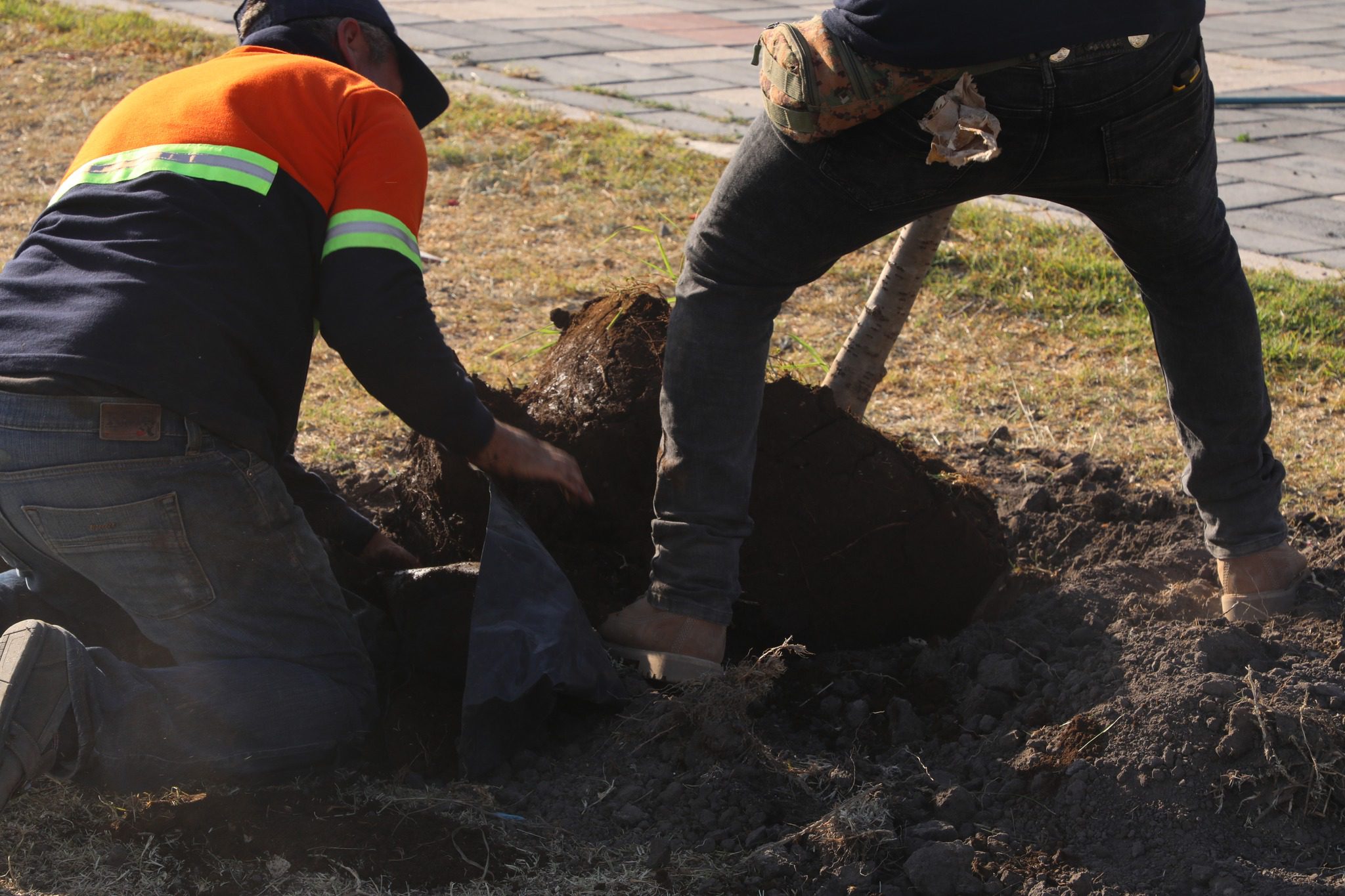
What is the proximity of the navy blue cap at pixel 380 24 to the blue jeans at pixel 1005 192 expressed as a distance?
2.84 ft

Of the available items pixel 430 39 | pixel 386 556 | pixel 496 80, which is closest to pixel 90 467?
pixel 386 556

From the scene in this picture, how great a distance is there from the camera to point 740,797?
216cm

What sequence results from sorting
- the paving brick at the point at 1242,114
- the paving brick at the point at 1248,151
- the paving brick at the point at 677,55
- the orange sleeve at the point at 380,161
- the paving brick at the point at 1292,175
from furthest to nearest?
the paving brick at the point at 677,55 < the paving brick at the point at 1242,114 < the paving brick at the point at 1248,151 < the paving brick at the point at 1292,175 < the orange sleeve at the point at 380,161

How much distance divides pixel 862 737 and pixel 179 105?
1.77 meters

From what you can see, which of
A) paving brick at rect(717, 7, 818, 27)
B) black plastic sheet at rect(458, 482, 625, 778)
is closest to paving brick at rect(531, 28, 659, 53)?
paving brick at rect(717, 7, 818, 27)

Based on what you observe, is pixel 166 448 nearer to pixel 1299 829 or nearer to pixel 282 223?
pixel 282 223

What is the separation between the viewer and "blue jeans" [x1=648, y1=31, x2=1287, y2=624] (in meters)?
2.05

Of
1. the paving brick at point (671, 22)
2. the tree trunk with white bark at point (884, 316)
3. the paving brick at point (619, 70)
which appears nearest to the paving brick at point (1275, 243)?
the tree trunk with white bark at point (884, 316)

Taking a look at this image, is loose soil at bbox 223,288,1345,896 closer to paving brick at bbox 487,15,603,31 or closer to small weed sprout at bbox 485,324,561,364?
small weed sprout at bbox 485,324,561,364

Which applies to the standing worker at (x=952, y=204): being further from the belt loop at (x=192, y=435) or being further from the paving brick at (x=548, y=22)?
the paving brick at (x=548, y=22)

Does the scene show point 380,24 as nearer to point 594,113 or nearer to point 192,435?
point 192,435

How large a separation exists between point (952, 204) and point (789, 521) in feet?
2.77

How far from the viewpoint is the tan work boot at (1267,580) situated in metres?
2.60

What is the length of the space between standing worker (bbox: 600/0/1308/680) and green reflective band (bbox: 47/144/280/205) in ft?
2.58
